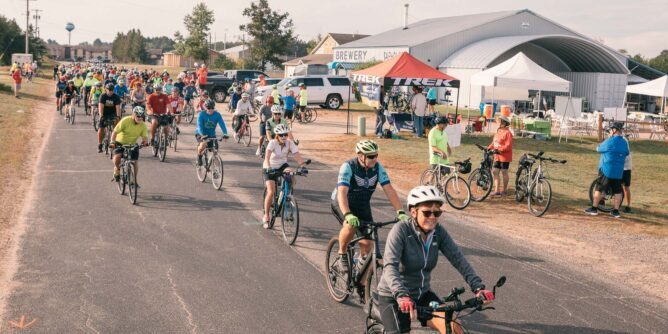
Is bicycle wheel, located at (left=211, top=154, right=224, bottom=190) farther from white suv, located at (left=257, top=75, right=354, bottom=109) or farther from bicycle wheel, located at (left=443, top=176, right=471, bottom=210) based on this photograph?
white suv, located at (left=257, top=75, right=354, bottom=109)

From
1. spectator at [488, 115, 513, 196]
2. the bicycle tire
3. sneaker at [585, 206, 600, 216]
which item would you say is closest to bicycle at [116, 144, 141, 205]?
spectator at [488, 115, 513, 196]

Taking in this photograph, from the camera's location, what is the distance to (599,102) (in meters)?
49.1

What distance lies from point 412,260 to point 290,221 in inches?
212

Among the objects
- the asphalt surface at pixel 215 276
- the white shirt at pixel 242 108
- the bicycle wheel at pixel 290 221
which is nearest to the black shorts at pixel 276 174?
the bicycle wheel at pixel 290 221

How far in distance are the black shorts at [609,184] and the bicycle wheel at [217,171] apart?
790 cm

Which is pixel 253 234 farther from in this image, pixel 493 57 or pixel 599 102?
pixel 599 102

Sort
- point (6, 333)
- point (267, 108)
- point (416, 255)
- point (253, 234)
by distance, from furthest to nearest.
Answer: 1. point (267, 108)
2. point (253, 234)
3. point (6, 333)
4. point (416, 255)

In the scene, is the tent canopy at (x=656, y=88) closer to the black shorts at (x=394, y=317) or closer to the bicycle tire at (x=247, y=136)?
the bicycle tire at (x=247, y=136)

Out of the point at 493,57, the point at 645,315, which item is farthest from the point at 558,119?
the point at 645,315

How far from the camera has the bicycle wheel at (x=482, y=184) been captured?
553 inches

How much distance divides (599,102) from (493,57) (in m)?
10.6

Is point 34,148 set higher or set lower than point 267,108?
lower

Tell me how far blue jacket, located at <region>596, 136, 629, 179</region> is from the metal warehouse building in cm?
2998

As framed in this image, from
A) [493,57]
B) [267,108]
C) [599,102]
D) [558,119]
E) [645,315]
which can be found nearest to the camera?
[645,315]
